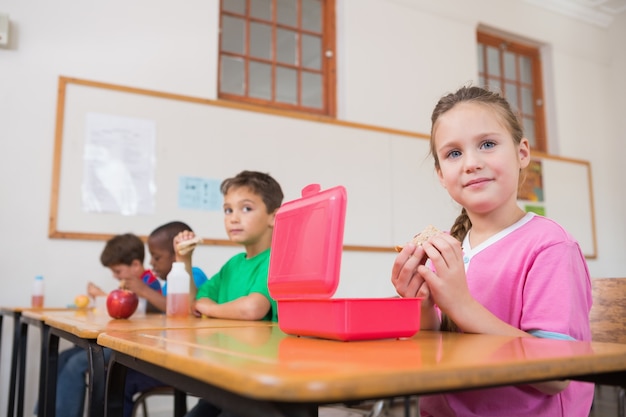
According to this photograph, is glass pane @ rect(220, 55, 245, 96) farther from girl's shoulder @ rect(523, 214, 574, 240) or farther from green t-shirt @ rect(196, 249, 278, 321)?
girl's shoulder @ rect(523, 214, 574, 240)

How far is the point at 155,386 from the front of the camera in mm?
1889

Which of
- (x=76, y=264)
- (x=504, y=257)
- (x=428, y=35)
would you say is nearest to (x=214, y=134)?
(x=76, y=264)

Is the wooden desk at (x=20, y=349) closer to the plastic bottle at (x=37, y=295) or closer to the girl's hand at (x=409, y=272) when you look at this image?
the plastic bottle at (x=37, y=295)

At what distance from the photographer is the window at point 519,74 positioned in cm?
474

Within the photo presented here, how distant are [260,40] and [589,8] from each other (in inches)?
128

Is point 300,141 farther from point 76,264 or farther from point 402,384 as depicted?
point 402,384

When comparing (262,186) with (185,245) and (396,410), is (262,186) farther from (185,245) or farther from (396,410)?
(396,410)

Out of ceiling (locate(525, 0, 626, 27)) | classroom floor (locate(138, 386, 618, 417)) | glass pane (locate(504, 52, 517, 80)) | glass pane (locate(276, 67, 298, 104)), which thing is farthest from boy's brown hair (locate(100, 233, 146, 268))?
ceiling (locate(525, 0, 626, 27))

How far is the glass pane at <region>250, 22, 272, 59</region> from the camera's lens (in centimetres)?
375

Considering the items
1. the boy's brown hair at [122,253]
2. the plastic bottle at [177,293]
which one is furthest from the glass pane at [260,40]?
the plastic bottle at [177,293]

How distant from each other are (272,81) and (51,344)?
8.60 feet

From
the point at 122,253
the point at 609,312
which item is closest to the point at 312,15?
the point at 122,253

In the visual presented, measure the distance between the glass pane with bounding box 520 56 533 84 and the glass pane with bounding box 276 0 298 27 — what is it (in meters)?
2.24

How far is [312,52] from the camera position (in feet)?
13.0
